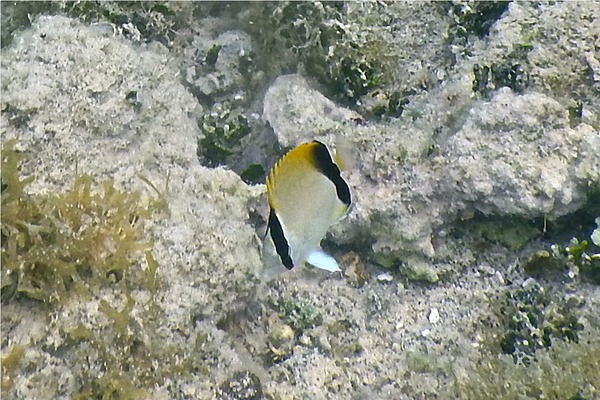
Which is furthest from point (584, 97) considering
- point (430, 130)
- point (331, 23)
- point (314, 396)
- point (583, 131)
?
point (314, 396)

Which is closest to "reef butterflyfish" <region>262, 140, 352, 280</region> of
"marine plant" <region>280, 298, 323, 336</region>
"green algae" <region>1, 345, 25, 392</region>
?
"marine plant" <region>280, 298, 323, 336</region>

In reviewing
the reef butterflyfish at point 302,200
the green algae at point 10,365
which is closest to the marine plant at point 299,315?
the reef butterflyfish at point 302,200

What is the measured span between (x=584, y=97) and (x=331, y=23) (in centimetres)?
169

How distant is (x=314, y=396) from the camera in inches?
112

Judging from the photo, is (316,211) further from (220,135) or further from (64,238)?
(220,135)

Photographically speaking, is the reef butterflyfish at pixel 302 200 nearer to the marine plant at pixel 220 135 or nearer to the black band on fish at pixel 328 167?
the black band on fish at pixel 328 167

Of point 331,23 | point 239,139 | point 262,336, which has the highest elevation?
point 331,23

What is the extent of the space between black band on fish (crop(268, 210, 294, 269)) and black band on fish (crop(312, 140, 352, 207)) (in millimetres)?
252

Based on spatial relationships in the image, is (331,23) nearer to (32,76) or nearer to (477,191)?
(477,191)

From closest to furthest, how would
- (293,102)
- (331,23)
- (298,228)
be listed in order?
(298,228)
(293,102)
(331,23)

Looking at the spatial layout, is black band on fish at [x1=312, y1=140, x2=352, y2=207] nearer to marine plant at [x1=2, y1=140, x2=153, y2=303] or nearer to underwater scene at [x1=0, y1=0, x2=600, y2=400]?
underwater scene at [x1=0, y1=0, x2=600, y2=400]

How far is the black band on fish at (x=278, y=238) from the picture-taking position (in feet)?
6.97

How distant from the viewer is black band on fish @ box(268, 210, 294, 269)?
83.6 inches

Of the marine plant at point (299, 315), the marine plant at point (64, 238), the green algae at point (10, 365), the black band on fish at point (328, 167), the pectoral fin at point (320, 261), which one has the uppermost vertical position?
the black band on fish at point (328, 167)
